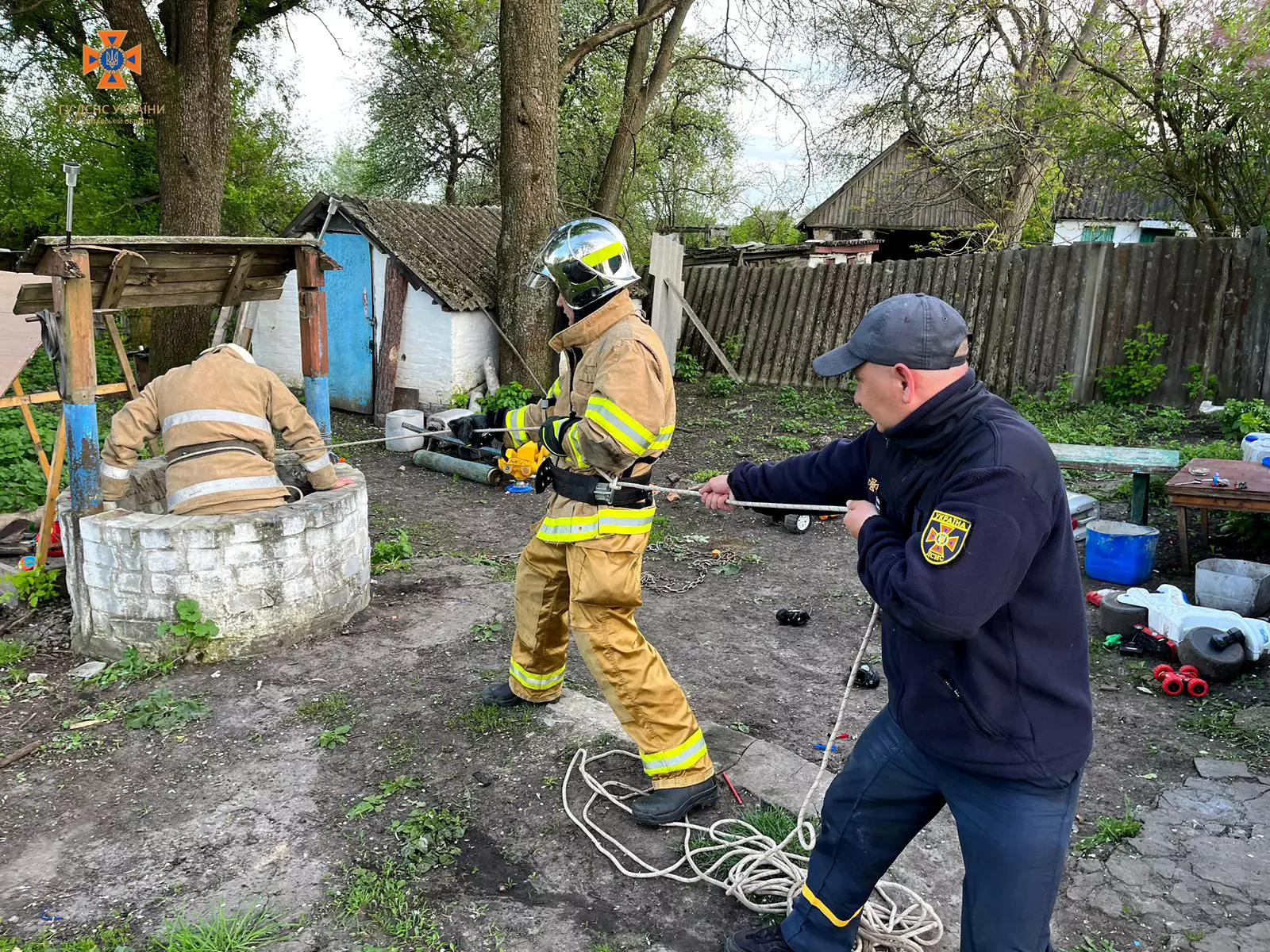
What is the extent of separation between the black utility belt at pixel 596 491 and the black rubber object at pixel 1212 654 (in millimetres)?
3424

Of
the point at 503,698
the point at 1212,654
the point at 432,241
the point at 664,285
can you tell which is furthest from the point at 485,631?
the point at 664,285

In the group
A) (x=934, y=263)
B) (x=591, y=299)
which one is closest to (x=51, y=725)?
(x=591, y=299)

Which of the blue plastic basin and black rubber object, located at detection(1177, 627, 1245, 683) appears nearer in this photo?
black rubber object, located at detection(1177, 627, 1245, 683)

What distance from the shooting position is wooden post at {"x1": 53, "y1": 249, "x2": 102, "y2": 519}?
468 centimetres

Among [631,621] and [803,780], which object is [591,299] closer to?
[631,621]

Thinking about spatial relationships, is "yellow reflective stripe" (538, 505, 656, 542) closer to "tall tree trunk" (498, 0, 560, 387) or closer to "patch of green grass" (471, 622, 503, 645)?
"patch of green grass" (471, 622, 503, 645)

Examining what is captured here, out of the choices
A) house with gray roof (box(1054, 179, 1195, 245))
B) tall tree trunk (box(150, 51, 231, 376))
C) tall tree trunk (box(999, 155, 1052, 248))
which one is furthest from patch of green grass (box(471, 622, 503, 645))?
house with gray roof (box(1054, 179, 1195, 245))

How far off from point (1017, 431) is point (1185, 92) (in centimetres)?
1090

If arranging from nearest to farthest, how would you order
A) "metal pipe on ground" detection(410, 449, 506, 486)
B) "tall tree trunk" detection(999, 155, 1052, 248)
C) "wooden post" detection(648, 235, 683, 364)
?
"metal pipe on ground" detection(410, 449, 506, 486) < "wooden post" detection(648, 235, 683, 364) < "tall tree trunk" detection(999, 155, 1052, 248)

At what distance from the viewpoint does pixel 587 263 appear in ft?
12.0

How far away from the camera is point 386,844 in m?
3.39

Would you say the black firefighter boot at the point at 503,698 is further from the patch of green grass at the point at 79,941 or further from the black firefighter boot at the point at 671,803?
the patch of green grass at the point at 79,941

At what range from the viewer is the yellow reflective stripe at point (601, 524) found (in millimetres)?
3580
